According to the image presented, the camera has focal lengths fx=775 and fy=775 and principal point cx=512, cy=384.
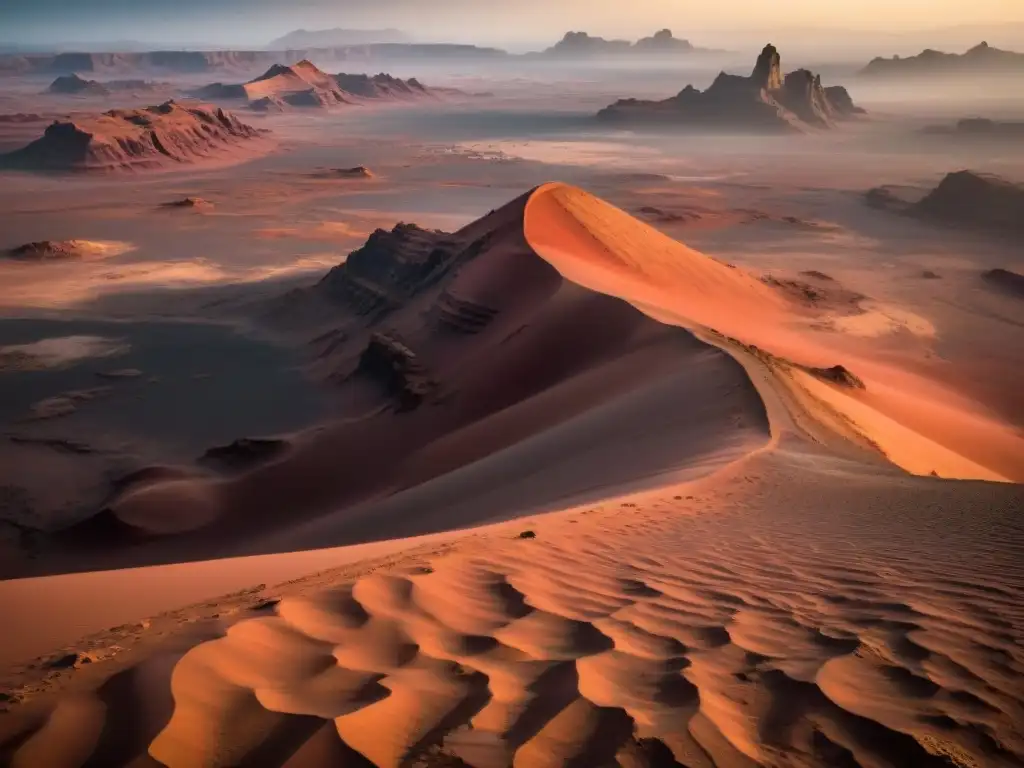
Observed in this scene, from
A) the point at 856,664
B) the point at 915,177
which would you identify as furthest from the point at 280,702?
the point at 915,177

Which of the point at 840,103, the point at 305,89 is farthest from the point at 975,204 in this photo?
the point at 305,89

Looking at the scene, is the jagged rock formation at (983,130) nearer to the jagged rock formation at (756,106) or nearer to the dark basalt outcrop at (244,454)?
the jagged rock formation at (756,106)

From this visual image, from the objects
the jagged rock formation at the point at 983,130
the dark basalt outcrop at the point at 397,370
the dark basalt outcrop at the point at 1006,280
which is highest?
the jagged rock formation at the point at 983,130

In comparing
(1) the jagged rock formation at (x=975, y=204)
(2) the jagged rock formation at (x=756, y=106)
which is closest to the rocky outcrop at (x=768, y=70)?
(2) the jagged rock formation at (x=756, y=106)

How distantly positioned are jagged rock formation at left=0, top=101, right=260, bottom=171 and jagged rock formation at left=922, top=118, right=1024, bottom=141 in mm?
99797

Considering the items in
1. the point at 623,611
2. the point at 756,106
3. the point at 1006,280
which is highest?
the point at 756,106

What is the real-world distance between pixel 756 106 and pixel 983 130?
31547mm

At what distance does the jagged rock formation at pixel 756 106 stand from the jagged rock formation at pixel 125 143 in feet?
225

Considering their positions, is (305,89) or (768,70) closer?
(768,70)

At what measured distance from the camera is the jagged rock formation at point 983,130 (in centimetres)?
10756

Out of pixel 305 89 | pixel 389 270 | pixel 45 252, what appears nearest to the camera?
pixel 389 270

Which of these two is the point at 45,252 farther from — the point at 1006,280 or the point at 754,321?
the point at 1006,280

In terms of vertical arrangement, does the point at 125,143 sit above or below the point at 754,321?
above

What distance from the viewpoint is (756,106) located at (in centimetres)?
11606
